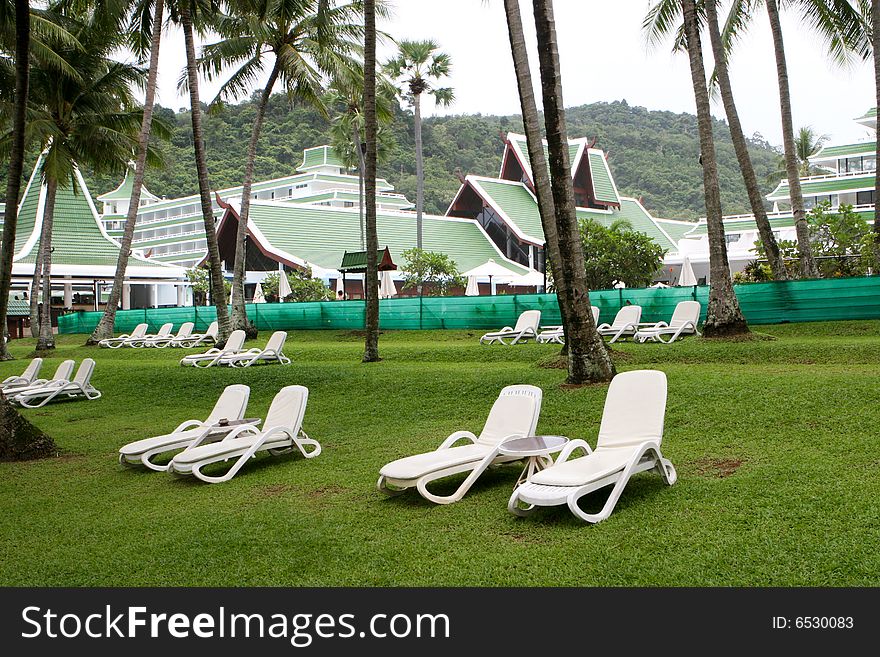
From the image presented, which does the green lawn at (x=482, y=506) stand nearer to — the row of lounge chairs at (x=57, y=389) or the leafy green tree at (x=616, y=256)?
the row of lounge chairs at (x=57, y=389)

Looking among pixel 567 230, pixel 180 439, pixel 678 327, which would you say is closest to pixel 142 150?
pixel 678 327

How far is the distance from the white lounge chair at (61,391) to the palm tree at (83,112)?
9001 millimetres

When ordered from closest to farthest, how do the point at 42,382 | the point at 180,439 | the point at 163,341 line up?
the point at 180,439 → the point at 42,382 → the point at 163,341

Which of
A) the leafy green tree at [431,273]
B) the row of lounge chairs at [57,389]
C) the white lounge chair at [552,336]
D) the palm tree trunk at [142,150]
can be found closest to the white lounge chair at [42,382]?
the row of lounge chairs at [57,389]

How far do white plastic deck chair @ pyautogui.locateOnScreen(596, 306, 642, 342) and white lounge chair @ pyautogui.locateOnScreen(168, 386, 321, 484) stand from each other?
920 cm

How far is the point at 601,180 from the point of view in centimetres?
4675

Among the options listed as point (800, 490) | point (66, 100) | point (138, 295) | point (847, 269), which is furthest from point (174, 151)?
point (800, 490)

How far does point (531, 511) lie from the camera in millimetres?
6176

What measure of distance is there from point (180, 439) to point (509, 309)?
43.1 ft

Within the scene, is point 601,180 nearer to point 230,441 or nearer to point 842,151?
point 842,151

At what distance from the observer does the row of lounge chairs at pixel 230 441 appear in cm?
834

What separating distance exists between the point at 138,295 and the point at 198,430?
42310mm

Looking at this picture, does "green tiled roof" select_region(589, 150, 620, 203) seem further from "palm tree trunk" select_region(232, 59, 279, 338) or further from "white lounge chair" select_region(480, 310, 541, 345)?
"white lounge chair" select_region(480, 310, 541, 345)
